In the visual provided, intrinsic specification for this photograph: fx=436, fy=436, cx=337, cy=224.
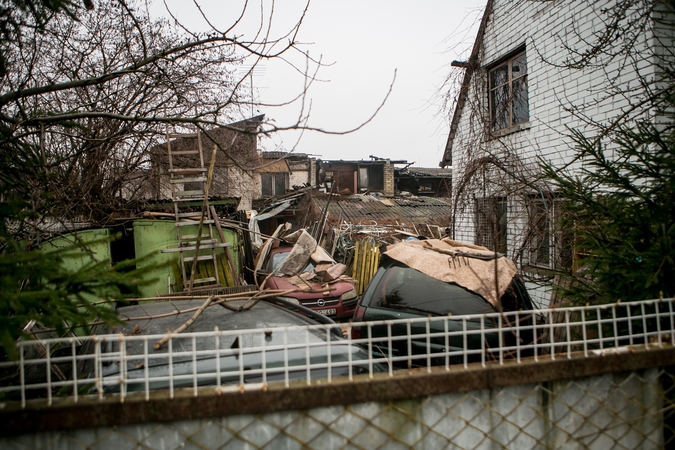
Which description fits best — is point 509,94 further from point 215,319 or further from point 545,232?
point 215,319

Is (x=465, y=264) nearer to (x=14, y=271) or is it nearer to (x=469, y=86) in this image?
(x=14, y=271)

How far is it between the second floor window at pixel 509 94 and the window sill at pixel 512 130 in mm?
158

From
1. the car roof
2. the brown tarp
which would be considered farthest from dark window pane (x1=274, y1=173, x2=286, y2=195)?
the car roof

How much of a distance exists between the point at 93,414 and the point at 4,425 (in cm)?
24

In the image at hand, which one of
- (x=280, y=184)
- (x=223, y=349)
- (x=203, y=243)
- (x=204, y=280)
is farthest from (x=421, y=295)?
(x=280, y=184)

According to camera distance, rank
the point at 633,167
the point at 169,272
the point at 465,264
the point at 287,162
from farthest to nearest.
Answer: the point at 287,162 < the point at 169,272 < the point at 465,264 < the point at 633,167

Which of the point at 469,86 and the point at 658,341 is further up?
the point at 469,86

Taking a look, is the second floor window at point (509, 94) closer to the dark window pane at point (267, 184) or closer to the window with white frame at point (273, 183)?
the window with white frame at point (273, 183)

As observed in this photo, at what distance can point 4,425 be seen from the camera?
4.13 ft

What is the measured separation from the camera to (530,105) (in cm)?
802

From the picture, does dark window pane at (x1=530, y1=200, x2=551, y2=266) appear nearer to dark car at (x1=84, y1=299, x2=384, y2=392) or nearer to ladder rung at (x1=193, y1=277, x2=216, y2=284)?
dark car at (x1=84, y1=299, x2=384, y2=392)

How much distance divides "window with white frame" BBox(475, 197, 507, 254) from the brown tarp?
354 cm

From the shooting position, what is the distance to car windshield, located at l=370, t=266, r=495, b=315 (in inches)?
167

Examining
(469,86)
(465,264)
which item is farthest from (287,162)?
(465,264)
